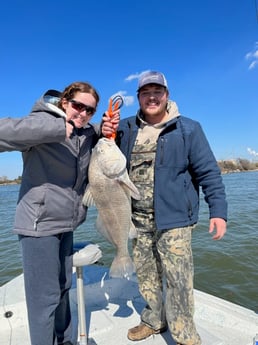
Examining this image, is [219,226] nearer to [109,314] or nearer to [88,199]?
[88,199]

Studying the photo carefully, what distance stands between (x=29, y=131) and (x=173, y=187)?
1.50 meters

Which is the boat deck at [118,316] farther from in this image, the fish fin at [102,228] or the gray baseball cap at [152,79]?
the gray baseball cap at [152,79]

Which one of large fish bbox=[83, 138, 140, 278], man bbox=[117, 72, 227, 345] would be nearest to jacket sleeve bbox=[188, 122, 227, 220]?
man bbox=[117, 72, 227, 345]

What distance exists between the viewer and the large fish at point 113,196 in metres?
2.97

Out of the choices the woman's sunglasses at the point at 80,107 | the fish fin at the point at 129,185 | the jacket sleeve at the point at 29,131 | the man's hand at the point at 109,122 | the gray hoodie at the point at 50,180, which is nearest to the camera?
the jacket sleeve at the point at 29,131

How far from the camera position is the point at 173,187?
314 cm

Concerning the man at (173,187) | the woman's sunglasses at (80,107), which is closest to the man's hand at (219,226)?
the man at (173,187)

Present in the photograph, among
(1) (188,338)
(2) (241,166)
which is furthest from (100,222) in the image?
(2) (241,166)

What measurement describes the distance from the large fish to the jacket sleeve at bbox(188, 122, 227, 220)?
2.24 ft

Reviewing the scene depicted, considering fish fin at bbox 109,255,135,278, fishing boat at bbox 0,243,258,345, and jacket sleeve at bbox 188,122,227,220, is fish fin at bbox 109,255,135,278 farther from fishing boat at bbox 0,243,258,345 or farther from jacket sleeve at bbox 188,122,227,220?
jacket sleeve at bbox 188,122,227,220

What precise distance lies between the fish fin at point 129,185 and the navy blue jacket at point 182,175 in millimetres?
213

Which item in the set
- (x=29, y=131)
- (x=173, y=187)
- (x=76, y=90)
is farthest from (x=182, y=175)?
(x=29, y=131)

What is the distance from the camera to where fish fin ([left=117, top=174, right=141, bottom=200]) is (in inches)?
119

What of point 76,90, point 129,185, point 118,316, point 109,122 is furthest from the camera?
point 118,316
